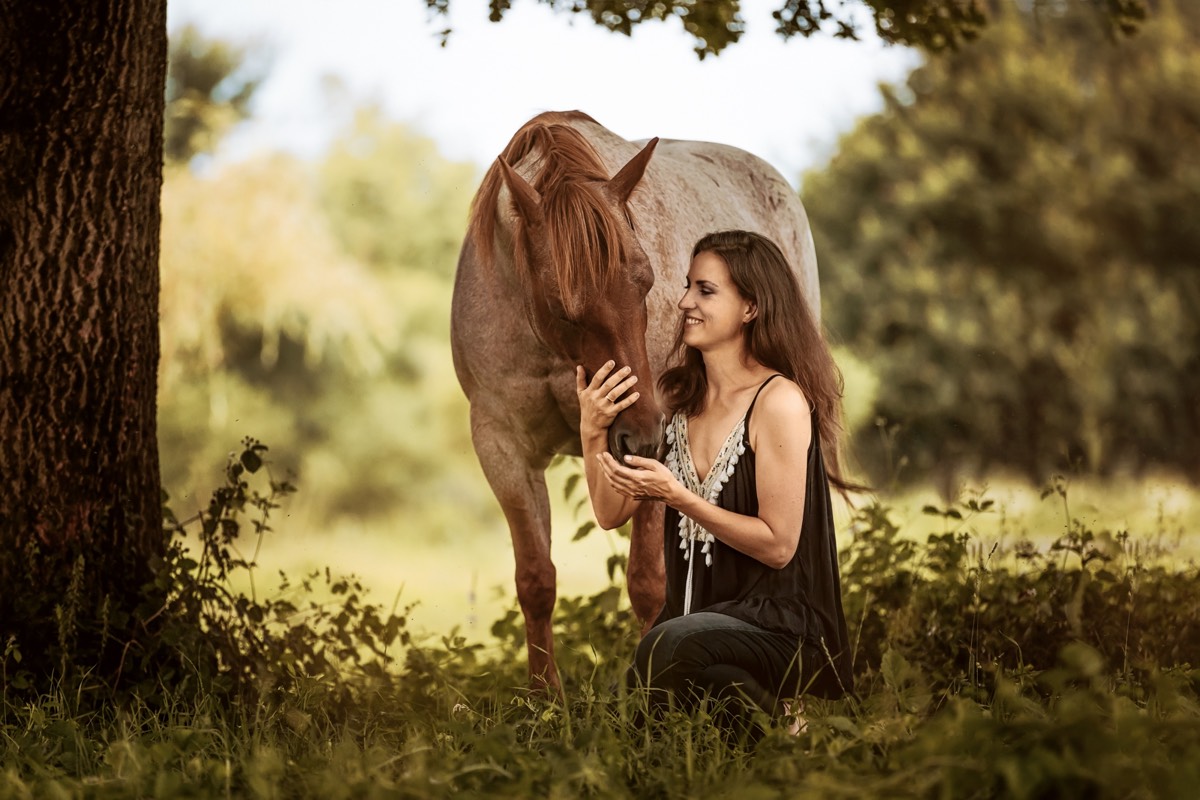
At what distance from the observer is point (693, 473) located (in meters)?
3.45

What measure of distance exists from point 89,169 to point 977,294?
19.6m

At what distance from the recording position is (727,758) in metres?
2.92

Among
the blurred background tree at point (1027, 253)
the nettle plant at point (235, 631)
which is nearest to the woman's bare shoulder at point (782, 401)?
the nettle plant at point (235, 631)

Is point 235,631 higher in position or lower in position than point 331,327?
lower

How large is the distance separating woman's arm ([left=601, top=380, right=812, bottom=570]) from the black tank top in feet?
0.20

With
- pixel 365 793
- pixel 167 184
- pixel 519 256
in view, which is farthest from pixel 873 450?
pixel 365 793

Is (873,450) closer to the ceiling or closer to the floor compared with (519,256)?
closer to the ceiling

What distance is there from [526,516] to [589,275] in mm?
1344

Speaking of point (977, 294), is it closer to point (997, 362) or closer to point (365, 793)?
point (997, 362)

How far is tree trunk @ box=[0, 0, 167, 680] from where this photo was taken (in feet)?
14.4

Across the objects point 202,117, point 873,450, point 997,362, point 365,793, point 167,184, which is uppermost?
point 202,117

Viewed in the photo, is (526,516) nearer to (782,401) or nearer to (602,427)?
(602,427)

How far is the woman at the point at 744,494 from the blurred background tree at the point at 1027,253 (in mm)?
17511

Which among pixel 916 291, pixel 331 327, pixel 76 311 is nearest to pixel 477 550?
pixel 331 327
